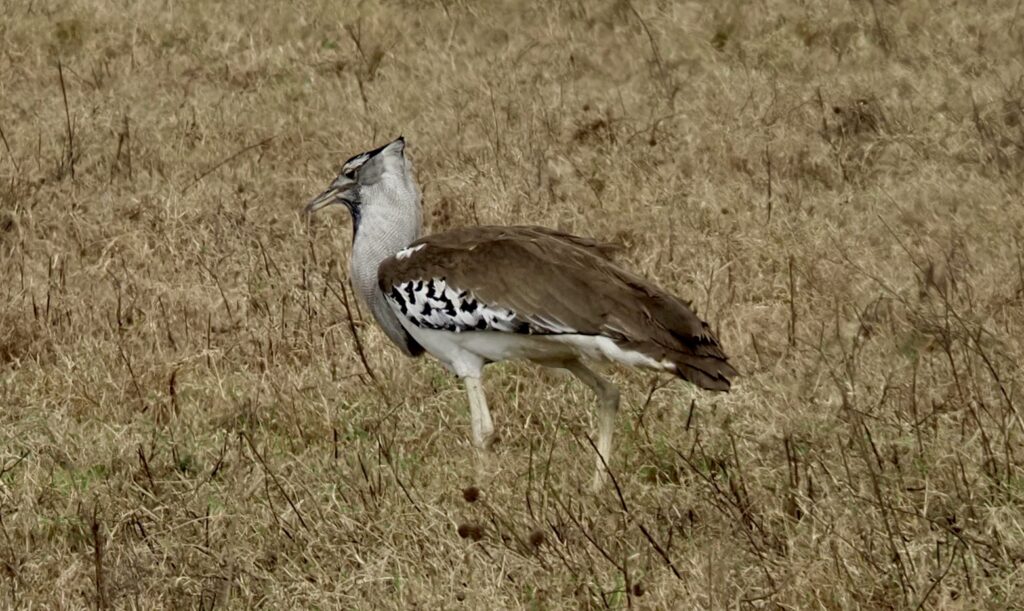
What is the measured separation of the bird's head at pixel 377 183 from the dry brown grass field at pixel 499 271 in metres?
0.53

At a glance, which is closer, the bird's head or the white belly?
the white belly

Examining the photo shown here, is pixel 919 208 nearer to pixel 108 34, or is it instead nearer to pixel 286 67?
pixel 286 67

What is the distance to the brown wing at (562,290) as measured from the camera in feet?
16.8

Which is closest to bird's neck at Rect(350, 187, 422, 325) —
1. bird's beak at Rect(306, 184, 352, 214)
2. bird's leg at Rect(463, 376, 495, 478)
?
bird's beak at Rect(306, 184, 352, 214)

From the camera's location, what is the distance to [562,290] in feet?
17.5

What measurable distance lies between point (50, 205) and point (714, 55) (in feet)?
13.0

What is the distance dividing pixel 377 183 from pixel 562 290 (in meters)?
1.10

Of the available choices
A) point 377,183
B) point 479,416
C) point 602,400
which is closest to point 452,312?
point 479,416

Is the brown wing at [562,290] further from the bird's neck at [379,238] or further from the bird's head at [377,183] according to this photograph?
the bird's head at [377,183]

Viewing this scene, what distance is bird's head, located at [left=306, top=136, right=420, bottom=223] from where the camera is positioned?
241 inches

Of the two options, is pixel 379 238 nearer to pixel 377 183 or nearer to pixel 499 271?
pixel 377 183

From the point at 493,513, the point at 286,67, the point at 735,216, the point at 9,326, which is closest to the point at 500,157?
the point at 735,216

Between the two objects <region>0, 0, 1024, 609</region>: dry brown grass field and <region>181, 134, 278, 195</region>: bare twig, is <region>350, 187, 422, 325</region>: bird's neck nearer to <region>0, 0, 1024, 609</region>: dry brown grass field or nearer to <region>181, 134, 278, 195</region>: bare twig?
<region>0, 0, 1024, 609</region>: dry brown grass field

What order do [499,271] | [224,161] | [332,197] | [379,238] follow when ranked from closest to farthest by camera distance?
[499,271] → [379,238] → [332,197] → [224,161]
